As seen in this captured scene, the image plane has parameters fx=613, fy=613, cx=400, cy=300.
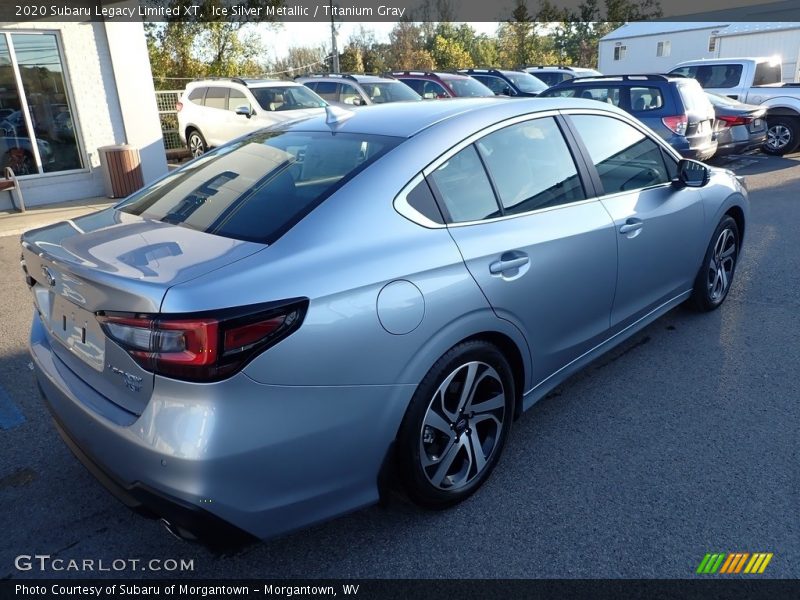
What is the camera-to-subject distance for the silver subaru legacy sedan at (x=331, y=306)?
1.91m

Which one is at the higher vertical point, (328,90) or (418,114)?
(418,114)

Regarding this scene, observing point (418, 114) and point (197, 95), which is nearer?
point (418, 114)

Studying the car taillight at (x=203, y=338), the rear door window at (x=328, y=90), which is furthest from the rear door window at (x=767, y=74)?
the car taillight at (x=203, y=338)

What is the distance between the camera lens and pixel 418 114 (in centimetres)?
289

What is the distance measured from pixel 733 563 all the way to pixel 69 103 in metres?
10.8

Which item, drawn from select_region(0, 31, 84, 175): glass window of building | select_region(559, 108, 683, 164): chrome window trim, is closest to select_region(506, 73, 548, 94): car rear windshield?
select_region(0, 31, 84, 175): glass window of building

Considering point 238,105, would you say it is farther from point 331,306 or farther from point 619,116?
point 331,306

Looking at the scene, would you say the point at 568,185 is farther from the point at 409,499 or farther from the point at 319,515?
the point at 319,515

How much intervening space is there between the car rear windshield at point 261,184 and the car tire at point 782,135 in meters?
13.2

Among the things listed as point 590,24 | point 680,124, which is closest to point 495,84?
point 680,124

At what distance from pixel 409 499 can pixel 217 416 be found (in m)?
1.04

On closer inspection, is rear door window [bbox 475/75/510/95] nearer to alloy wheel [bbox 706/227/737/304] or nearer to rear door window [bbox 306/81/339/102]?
rear door window [bbox 306/81/339/102]

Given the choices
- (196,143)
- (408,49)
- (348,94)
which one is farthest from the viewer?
(408,49)

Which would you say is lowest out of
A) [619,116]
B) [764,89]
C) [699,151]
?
[699,151]
